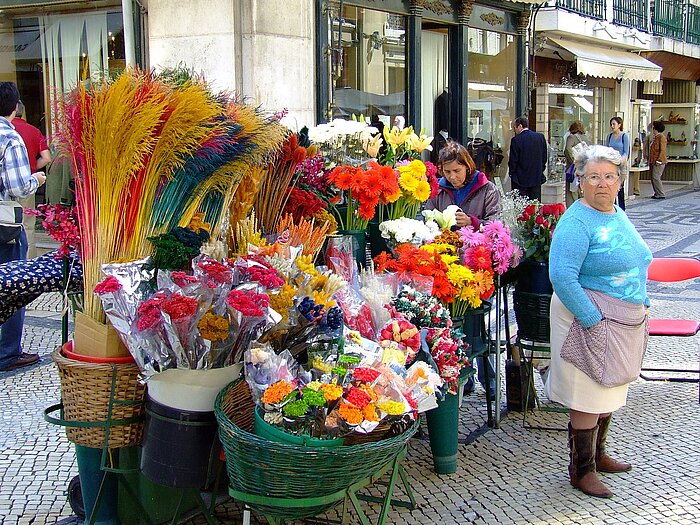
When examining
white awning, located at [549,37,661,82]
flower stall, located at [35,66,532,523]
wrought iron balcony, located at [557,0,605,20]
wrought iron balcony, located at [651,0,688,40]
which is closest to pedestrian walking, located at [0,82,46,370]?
flower stall, located at [35,66,532,523]

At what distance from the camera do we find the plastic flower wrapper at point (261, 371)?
2.82 metres

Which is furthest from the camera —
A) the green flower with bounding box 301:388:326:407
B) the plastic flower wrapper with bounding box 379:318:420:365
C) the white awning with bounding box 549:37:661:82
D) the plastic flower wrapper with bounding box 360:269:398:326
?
the white awning with bounding box 549:37:661:82

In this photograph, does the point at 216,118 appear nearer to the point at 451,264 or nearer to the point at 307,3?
the point at 451,264

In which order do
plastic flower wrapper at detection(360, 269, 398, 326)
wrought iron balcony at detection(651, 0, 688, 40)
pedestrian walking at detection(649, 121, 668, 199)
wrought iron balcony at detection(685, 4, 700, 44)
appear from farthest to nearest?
wrought iron balcony at detection(685, 4, 700, 44), wrought iron balcony at detection(651, 0, 688, 40), pedestrian walking at detection(649, 121, 668, 199), plastic flower wrapper at detection(360, 269, 398, 326)

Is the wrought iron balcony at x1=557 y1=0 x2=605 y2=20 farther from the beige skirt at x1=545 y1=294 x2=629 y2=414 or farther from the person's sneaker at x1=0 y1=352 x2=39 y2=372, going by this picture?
the beige skirt at x1=545 y1=294 x2=629 y2=414

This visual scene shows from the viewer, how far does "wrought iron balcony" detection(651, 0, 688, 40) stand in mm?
22234

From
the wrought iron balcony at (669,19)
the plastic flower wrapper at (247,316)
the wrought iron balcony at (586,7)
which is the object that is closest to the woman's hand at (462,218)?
the plastic flower wrapper at (247,316)

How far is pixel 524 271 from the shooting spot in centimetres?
472

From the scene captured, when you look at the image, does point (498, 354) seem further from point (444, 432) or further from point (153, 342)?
point (153, 342)

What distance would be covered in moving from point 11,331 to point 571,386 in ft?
12.6

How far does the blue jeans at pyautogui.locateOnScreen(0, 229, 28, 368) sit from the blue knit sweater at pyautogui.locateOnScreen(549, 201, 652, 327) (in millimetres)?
3757

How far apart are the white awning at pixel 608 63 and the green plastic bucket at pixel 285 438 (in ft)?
46.9

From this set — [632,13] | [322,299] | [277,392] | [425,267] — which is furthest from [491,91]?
[277,392]

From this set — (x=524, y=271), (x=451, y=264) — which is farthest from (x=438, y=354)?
(x=524, y=271)
